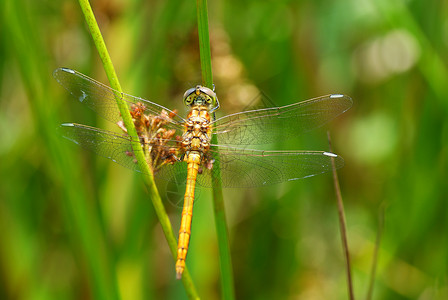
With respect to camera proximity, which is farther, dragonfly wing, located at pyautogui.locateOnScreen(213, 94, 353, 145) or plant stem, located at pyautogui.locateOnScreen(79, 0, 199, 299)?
dragonfly wing, located at pyautogui.locateOnScreen(213, 94, 353, 145)

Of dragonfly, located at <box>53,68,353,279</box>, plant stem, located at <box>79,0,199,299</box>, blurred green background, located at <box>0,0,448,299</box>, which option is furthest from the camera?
blurred green background, located at <box>0,0,448,299</box>

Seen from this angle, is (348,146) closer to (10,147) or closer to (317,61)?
(317,61)

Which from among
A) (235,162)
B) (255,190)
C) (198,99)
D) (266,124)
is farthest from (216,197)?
(255,190)

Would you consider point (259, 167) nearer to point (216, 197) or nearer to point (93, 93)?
point (216, 197)

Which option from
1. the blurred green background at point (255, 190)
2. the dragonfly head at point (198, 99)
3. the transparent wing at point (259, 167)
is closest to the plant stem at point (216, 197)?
the transparent wing at point (259, 167)

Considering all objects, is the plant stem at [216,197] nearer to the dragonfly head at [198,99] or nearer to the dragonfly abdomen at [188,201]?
the dragonfly abdomen at [188,201]

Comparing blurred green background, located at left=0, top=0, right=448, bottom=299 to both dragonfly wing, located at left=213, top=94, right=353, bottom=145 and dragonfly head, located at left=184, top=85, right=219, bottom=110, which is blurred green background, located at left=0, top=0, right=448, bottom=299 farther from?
dragonfly wing, located at left=213, top=94, right=353, bottom=145

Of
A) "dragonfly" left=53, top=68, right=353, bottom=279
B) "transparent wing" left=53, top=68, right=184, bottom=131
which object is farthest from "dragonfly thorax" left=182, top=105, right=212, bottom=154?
"transparent wing" left=53, top=68, right=184, bottom=131

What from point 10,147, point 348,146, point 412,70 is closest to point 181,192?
point 10,147
